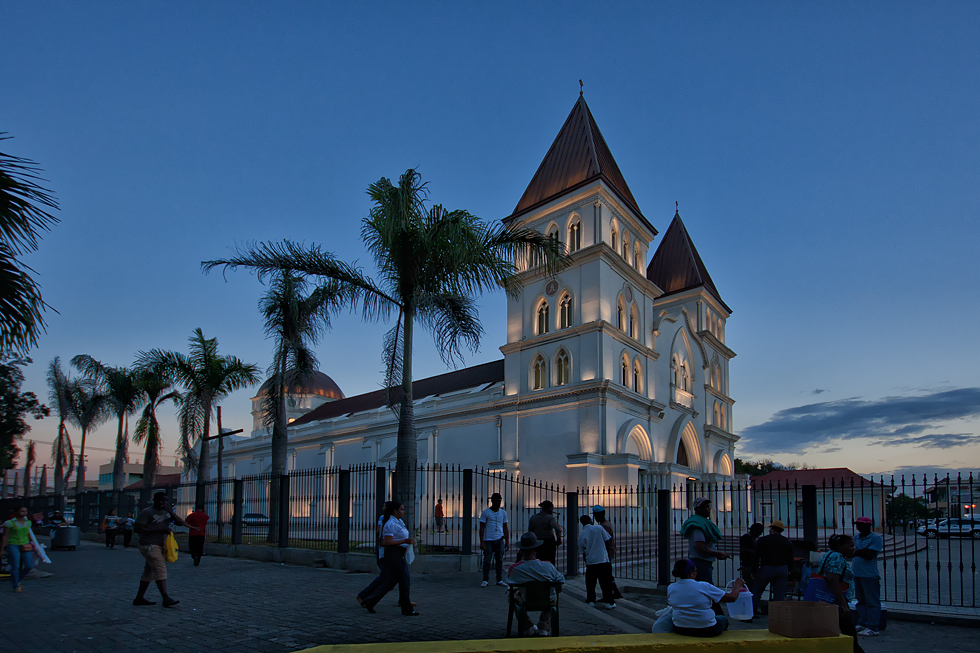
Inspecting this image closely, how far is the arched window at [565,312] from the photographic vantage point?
1271 inches

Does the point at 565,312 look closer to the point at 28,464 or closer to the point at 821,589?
the point at 821,589

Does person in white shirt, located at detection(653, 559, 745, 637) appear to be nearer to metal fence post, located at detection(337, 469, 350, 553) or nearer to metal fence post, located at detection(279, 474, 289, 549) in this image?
metal fence post, located at detection(337, 469, 350, 553)

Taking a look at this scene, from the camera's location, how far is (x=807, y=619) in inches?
221

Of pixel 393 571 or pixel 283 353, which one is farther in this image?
pixel 283 353

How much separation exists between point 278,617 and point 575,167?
28.2 m

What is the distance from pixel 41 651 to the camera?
6.89 m

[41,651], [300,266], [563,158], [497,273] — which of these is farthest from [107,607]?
[563,158]

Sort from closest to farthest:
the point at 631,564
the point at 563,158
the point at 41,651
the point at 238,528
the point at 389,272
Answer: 1. the point at 41,651
2. the point at 389,272
3. the point at 631,564
4. the point at 238,528
5. the point at 563,158

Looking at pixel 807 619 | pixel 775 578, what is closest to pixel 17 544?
pixel 775 578

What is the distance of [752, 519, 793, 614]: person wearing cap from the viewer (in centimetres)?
930

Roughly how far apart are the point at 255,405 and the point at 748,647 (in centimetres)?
6638

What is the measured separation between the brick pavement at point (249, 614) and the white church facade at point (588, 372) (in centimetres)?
1533

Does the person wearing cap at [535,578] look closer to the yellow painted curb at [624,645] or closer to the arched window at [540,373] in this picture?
the yellow painted curb at [624,645]

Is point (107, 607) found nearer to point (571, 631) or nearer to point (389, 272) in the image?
point (571, 631)
